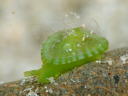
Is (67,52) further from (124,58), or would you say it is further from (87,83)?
(124,58)

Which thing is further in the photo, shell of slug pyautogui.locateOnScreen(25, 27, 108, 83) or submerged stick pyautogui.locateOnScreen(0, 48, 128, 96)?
shell of slug pyautogui.locateOnScreen(25, 27, 108, 83)

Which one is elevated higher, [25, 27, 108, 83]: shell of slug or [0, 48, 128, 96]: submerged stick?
[25, 27, 108, 83]: shell of slug

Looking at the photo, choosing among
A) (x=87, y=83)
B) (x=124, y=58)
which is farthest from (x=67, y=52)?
(x=124, y=58)

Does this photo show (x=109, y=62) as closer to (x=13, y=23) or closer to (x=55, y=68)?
(x=55, y=68)

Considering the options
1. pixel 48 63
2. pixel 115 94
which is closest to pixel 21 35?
pixel 48 63

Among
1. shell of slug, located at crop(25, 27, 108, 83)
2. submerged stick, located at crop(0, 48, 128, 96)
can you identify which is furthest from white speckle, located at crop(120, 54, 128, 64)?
shell of slug, located at crop(25, 27, 108, 83)

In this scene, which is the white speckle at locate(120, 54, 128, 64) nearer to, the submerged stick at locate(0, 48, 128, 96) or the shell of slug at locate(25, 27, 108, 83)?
the submerged stick at locate(0, 48, 128, 96)

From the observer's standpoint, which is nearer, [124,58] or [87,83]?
[87,83]

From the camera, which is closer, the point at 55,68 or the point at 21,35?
the point at 55,68
